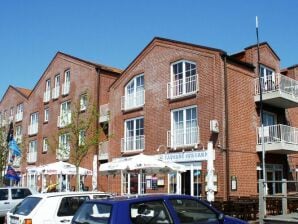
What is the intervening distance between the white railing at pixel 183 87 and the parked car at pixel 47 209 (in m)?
13.2

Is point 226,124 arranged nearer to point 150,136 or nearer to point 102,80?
point 150,136

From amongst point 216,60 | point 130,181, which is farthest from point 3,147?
point 216,60

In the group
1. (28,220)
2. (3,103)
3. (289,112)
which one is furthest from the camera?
(3,103)

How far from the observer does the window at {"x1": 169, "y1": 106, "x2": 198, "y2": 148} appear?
2316cm

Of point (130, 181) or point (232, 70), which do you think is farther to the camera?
point (130, 181)

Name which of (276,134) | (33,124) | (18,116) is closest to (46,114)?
(33,124)

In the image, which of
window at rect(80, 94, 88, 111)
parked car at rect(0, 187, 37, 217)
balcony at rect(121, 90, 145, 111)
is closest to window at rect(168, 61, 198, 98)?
balcony at rect(121, 90, 145, 111)

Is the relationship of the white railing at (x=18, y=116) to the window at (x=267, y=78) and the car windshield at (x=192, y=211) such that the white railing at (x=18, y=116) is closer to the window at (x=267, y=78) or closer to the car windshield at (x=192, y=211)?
the window at (x=267, y=78)

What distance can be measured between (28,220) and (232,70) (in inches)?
606

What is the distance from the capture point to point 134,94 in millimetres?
27719

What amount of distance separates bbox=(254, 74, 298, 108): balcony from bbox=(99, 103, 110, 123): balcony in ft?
34.3

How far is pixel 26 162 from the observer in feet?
132

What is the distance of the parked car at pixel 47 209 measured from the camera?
34.7 ft

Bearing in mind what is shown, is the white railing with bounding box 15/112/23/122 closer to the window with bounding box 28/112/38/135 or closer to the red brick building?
the window with bounding box 28/112/38/135
